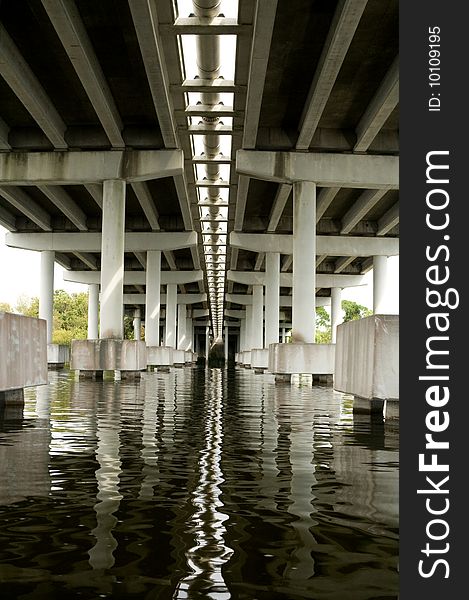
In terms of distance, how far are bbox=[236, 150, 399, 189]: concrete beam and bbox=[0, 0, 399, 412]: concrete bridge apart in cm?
5

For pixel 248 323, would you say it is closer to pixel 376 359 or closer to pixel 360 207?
pixel 360 207

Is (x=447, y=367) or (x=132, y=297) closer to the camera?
(x=447, y=367)

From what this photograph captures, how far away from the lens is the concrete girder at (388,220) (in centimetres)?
3697

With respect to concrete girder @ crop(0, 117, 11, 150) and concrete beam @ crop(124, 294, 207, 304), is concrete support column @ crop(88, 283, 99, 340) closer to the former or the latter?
concrete beam @ crop(124, 294, 207, 304)

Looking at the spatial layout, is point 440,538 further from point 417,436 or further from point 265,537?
point 265,537

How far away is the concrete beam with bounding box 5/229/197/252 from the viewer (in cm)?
4031

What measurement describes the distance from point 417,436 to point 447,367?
0.36m

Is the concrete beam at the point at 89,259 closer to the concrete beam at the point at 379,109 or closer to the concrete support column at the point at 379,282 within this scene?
the concrete support column at the point at 379,282

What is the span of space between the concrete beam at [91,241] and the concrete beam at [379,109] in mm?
16943

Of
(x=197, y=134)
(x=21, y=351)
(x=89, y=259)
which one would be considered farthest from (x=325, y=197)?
(x=89, y=259)

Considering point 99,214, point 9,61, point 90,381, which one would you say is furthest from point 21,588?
point 99,214

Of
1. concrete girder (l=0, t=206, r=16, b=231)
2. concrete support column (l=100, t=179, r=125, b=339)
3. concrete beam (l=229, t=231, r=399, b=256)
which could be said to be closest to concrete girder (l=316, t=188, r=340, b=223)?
concrete beam (l=229, t=231, r=399, b=256)

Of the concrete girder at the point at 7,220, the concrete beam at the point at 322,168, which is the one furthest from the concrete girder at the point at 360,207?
the concrete girder at the point at 7,220

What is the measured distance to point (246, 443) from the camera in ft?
27.2
